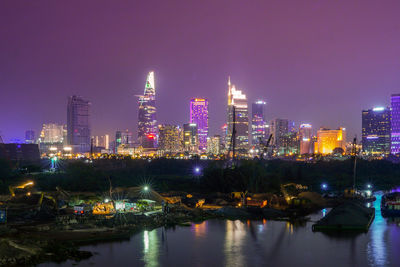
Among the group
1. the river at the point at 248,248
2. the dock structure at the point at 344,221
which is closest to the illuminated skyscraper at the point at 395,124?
the dock structure at the point at 344,221

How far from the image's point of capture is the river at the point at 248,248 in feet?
63.2

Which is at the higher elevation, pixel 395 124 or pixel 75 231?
pixel 395 124

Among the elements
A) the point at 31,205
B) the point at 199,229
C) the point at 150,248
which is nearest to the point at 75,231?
the point at 150,248

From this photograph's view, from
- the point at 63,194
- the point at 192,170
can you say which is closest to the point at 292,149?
the point at 192,170

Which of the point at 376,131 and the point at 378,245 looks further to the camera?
the point at 376,131

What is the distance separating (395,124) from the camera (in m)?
177

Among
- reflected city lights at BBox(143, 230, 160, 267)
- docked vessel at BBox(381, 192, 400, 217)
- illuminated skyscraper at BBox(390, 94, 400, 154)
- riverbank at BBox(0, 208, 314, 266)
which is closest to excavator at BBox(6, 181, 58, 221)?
riverbank at BBox(0, 208, 314, 266)

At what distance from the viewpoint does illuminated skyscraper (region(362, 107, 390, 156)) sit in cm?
18114

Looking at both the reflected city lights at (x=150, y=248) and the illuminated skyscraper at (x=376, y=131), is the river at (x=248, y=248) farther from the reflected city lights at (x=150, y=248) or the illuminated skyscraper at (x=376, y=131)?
the illuminated skyscraper at (x=376, y=131)

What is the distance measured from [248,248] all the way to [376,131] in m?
177

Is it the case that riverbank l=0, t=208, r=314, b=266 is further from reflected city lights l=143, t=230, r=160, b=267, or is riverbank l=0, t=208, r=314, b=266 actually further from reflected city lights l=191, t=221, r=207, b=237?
reflected city lights l=143, t=230, r=160, b=267

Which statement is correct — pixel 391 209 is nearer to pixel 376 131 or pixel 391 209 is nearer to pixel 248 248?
pixel 248 248

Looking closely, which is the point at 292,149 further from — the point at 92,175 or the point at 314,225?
the point at 314,225

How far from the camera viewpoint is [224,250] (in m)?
21.4
